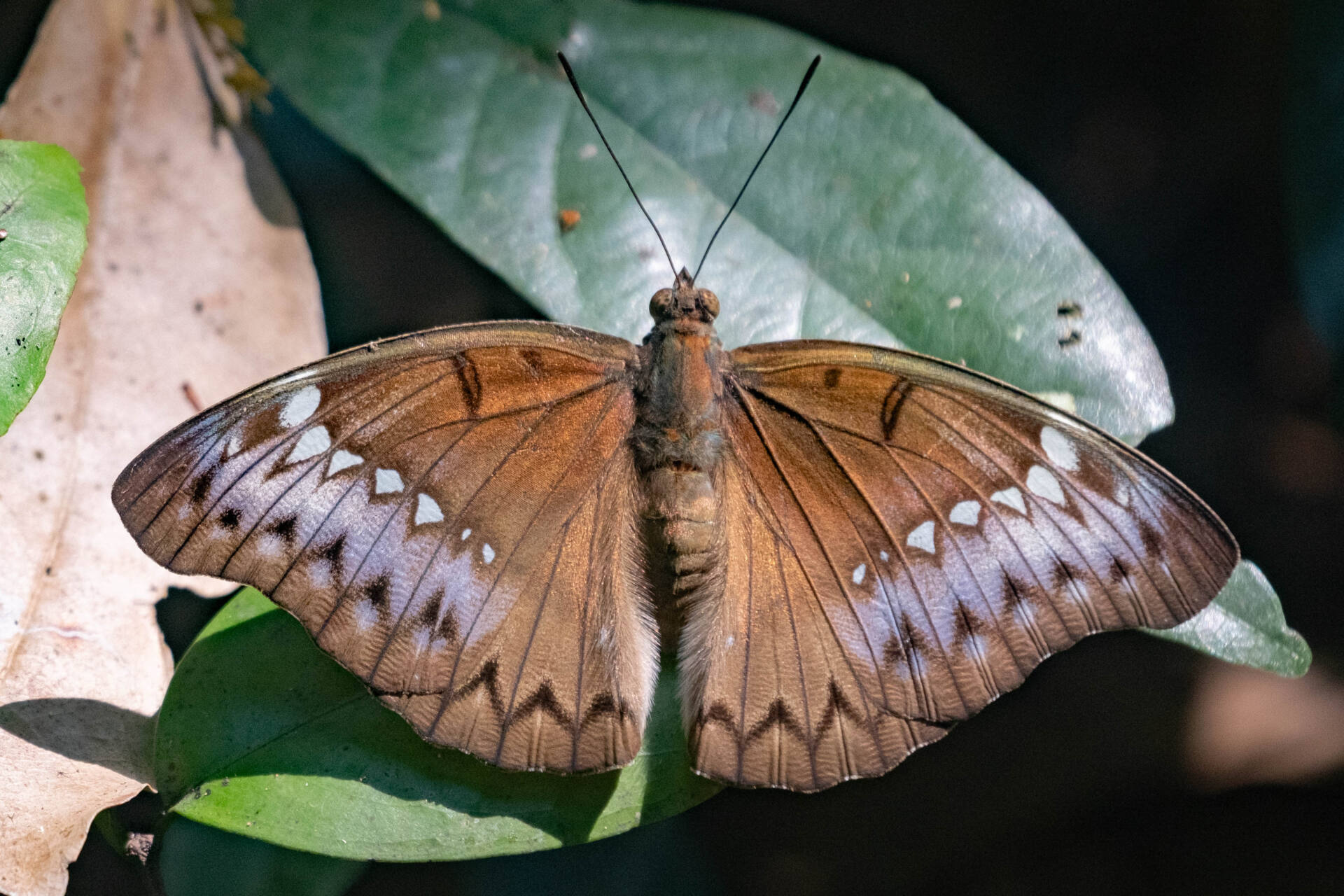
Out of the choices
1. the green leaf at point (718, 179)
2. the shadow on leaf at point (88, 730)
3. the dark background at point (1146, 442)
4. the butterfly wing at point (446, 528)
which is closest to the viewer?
the butterfly wing at point (446, 528)

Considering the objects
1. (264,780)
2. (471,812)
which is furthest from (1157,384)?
(264,780)

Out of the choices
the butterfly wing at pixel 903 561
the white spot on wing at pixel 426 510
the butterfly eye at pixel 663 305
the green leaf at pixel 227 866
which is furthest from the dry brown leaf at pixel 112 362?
the butterfly wing at pixel 903 561

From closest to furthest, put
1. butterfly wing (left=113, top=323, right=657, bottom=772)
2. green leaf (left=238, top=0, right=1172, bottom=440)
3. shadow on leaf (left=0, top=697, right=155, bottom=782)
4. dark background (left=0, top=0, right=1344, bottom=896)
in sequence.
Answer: butterfly wing (left=113, top=323, right=657, bottom=772)
shadow on leaf (left=0, top=697, right=155, bottom=782)
green leaf (left=238, top=0, right=1172, bottom=440)
dark background (left=0, top=0, right=1344, bottom=896)

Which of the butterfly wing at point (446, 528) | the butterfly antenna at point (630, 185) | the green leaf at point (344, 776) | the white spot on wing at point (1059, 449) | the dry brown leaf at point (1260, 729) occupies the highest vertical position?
the butterfly antenna at point (630, 185)

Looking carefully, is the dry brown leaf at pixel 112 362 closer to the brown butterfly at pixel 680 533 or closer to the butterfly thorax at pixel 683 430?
the brown butterfly at pixel 680 533

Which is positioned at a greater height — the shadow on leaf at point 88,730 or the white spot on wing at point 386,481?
the white spot on wing at point 386,481

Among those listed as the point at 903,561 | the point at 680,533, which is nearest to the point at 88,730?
the point at 680,533

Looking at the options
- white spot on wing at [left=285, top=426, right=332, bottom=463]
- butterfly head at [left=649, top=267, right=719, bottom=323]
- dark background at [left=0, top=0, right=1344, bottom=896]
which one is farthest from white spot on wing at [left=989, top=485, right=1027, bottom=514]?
dark background at [left=0, top=0, right=1344, bottom=896]

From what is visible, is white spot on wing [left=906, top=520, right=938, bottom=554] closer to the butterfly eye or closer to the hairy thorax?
the hairy thorax
